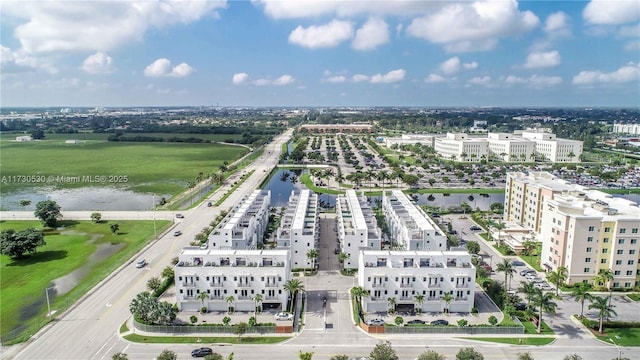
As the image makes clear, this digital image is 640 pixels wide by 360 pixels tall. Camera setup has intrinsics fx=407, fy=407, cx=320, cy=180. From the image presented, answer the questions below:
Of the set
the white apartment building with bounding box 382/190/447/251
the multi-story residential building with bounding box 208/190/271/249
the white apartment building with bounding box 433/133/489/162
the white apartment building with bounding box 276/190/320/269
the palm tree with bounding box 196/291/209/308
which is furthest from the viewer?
the white apartment building with bounding box 433/133/489/162

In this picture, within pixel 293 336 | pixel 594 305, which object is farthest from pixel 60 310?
pixel 594 305

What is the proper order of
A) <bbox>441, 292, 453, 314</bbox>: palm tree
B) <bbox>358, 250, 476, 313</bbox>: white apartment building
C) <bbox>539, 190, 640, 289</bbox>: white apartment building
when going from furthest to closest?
<bbox>539, 190, 640, 289</bbox>: white apartment building → <bbox>358, 250, 476, 313</bbox>: white apartment building → <bbox>441, 292, 453, 314</bbox>: palm tree

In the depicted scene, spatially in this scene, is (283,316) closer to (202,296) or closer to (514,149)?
(202,296)

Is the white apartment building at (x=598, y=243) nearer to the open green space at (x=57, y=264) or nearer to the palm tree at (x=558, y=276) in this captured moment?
the palm tree at (x=558, y=276)

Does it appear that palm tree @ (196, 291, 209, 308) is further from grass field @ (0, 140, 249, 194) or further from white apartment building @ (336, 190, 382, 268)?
grass field @ (0, 140, 249, 194)

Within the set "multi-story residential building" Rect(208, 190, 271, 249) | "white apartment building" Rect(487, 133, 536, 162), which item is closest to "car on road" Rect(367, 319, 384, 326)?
"multi-story residential building" Rect(208, 190, 271, 249)

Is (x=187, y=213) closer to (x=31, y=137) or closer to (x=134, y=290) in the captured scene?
(x=134, y=290)

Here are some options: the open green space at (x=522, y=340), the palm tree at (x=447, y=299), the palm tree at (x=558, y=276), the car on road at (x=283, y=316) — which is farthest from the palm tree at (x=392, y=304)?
the palm tree at (x=558, y=276)
